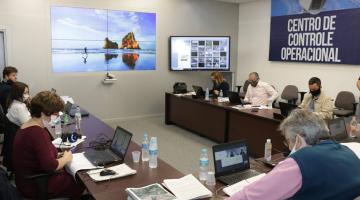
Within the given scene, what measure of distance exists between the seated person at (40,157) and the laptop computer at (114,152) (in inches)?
8.3

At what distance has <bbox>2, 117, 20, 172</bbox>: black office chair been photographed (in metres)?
3.53

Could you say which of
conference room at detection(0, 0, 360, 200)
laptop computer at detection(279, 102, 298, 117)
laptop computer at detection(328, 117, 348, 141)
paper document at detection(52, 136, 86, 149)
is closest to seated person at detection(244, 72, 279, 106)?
conference room at detection(0, 0, 360, 200)

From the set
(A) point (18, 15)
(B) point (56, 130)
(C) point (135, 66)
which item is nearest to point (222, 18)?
(C) point (135, 66)

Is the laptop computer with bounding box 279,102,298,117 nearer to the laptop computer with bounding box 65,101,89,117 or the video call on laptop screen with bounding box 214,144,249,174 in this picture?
the video call on laptop screen with bounding box 214,144,249,174

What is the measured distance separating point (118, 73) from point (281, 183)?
624cm

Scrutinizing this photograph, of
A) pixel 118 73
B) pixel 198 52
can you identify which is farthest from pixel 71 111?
pixel 198 52

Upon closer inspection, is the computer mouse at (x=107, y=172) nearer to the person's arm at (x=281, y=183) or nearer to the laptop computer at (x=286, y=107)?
the person's arm at (x=281, y=183)

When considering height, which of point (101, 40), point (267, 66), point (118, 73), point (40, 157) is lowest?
point (40, 157)

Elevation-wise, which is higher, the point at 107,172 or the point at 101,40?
the point at 101,40

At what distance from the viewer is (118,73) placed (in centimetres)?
735

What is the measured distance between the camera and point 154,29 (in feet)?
25.0

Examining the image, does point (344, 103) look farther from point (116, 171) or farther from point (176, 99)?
point (116, 171)

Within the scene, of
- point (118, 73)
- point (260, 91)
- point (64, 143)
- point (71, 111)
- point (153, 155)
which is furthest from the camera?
point (118, 73)

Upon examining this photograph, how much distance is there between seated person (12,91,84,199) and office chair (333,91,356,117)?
4.80 meters
